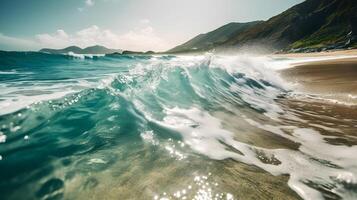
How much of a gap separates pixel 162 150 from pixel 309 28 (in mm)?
151468

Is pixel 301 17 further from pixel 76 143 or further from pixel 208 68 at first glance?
pixel 76 143

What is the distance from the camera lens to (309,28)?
133 m

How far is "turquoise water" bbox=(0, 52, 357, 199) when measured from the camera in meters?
4.01

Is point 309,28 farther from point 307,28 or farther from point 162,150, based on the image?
point 162,150

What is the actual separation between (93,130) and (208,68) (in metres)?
12.0

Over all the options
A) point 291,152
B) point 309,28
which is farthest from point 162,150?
point 309,28

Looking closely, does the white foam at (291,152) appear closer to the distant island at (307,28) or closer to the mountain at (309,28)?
the distant island at (307,28)

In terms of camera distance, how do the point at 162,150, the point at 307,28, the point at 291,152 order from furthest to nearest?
the point at 307,28, the point at 291,152, the point at 162,150

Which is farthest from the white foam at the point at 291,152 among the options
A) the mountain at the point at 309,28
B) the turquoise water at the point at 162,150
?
the mountain at the point at 309,28

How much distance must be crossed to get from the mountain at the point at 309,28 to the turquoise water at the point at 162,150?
100896 mm

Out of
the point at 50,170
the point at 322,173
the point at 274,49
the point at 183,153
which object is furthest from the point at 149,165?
the point at 274,49

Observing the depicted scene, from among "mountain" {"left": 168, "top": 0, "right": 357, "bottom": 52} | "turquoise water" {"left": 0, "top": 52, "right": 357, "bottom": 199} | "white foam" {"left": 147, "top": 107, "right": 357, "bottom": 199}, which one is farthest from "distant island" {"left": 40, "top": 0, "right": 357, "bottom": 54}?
"white foam" {"left": 147, "top": 107, "right": 357, "bottom": 199}

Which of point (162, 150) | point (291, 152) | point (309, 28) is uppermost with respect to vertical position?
point (309, 28)

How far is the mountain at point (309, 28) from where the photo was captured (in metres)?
108
